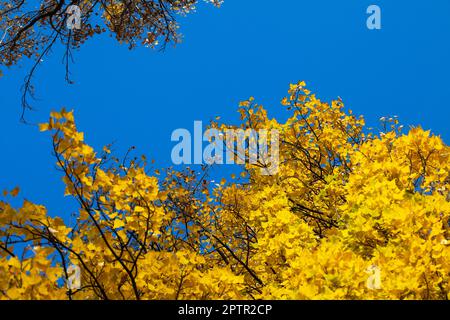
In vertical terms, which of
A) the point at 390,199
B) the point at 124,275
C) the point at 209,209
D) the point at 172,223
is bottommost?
the point at 124,275

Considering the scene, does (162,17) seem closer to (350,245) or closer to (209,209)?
(209,209)

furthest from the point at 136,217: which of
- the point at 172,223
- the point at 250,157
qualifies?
the point at 250,157

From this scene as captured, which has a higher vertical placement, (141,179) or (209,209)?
(209,209)

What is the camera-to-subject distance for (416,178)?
22.6ft

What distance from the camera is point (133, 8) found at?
10.4 m

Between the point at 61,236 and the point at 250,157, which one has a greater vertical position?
the point at 250,157

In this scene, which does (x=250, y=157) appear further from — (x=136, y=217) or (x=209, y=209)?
(x=136, y=217)

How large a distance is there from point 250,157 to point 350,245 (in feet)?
13.5

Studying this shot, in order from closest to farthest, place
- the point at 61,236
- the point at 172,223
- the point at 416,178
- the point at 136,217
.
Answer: the point at 61,236, the point at 136,217, the point at 416,178, the point at 172,223
